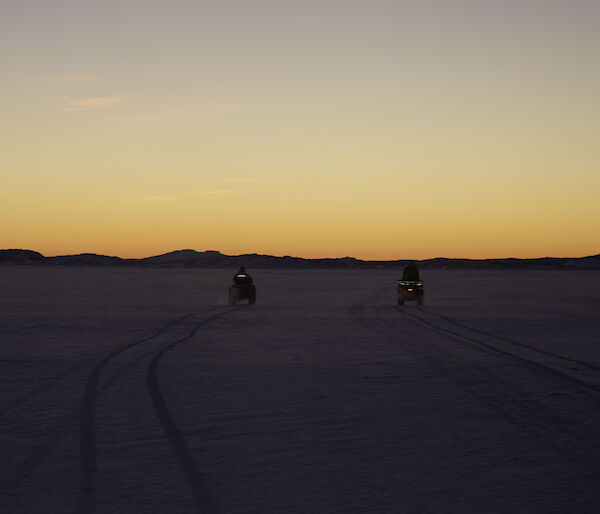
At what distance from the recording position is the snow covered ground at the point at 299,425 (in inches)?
202

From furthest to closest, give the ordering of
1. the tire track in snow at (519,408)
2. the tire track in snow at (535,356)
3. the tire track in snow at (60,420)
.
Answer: the tire track in snow at (535,356)
the tire track in snow at (519,408)
the tire track in snow at (60,420)

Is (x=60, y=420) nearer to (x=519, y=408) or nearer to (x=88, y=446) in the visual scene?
(x=88, y=446)

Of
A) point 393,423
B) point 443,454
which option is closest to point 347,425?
point 393,423

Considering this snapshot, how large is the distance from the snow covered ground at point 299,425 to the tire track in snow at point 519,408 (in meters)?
0.03

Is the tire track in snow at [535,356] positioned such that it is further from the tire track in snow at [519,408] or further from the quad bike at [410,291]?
the quad bike at [410,291]

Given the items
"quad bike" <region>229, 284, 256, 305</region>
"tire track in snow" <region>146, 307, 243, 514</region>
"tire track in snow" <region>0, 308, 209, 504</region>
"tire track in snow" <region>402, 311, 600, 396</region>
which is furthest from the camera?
"quad bike" <region>229, 284, 256, 305</region>

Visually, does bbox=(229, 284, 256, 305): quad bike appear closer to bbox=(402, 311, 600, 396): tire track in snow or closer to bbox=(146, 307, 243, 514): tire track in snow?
bbox=(402, 311, 600, 396): tire track in snow

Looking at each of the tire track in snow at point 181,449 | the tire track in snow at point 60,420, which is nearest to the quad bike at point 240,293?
the tire track in snow at point 60,420

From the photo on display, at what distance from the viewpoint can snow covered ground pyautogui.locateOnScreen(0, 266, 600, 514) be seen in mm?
5137

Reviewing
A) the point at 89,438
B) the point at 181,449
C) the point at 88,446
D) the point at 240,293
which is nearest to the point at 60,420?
the point at 89,438

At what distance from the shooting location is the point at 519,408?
8094 millimetres

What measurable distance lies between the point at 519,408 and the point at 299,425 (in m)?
2.83

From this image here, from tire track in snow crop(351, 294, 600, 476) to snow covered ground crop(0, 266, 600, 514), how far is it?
0.10 feet

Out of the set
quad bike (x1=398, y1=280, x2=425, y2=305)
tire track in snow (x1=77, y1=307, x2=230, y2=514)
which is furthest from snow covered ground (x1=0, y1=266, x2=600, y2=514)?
quad bike (x1=398, y1=280, x2=425, y2=305)
